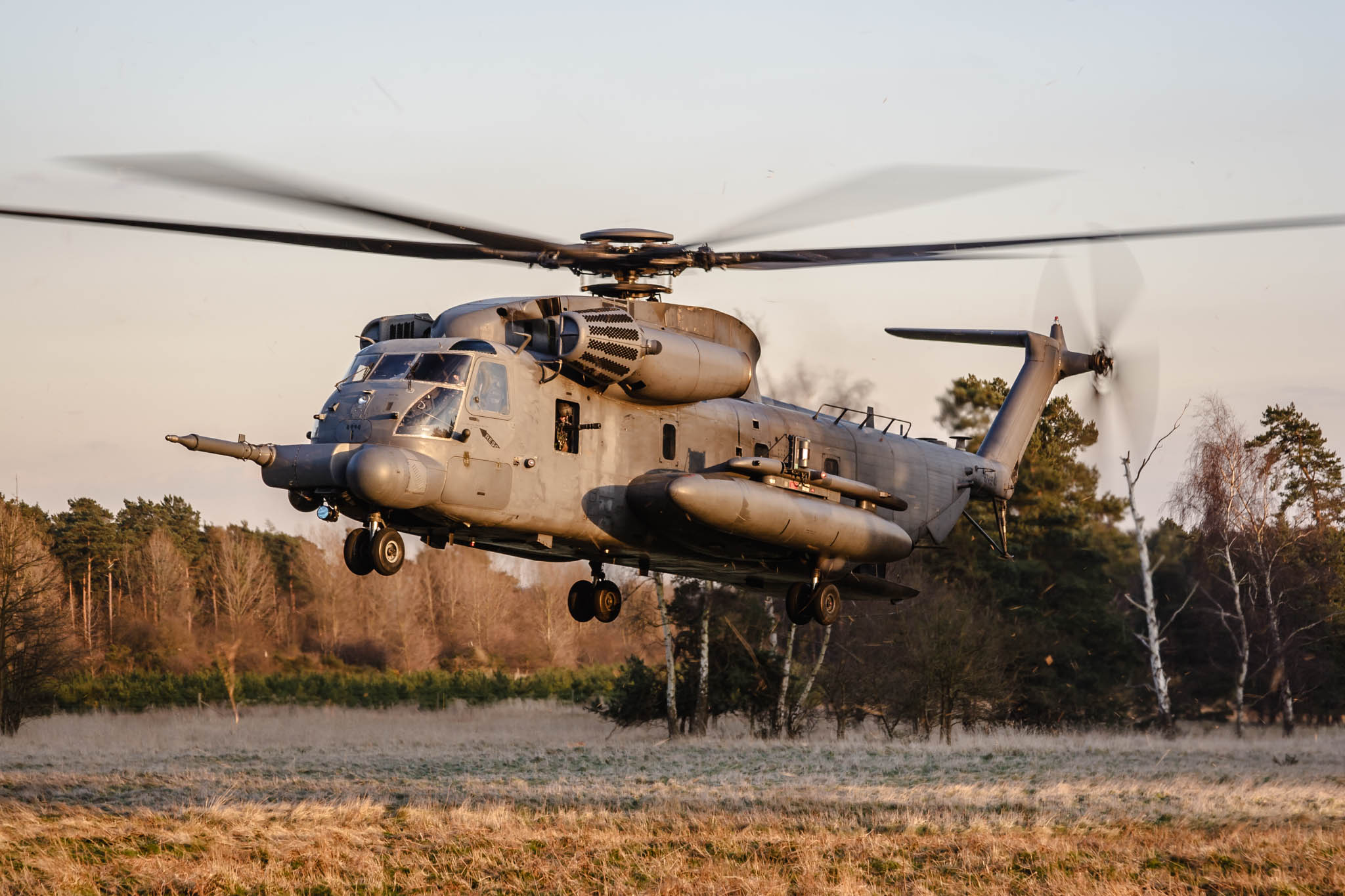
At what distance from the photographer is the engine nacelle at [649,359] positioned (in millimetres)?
15617

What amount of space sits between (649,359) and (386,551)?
13.0 ft

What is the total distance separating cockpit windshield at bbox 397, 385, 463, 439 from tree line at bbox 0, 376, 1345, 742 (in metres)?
20.8

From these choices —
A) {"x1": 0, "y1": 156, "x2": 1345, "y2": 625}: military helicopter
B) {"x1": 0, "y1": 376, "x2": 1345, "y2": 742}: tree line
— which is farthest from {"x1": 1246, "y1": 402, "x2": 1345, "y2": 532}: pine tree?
{"x1": 0, "y1": 156, "x2": 1345, "y2": 625}: military helicopter

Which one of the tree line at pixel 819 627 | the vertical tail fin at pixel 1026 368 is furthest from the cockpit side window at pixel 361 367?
the tree line at pixel 819 627

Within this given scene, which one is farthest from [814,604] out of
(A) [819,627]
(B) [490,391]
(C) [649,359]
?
(A) [819,627]

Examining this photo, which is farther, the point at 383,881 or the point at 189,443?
the point at 383,881

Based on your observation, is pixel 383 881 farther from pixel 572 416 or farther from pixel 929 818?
pixel 929 818

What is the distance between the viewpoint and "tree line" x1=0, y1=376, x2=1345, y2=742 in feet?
115

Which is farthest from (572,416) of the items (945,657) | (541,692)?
(541,692)

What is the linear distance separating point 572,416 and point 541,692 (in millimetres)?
27444

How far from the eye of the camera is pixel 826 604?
1841cm

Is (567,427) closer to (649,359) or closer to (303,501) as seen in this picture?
(649,359)

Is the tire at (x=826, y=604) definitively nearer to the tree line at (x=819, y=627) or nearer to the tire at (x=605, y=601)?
the tire at (x=605, y=601)

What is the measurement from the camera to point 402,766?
27.0 meters
